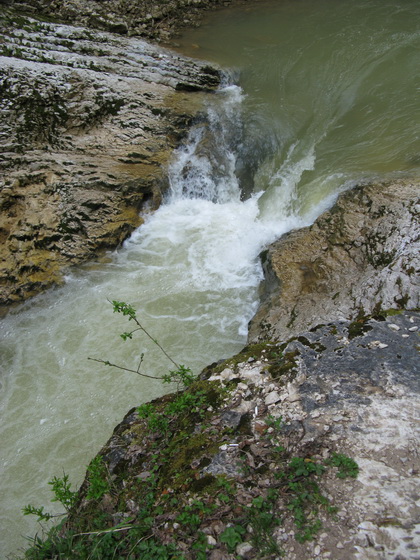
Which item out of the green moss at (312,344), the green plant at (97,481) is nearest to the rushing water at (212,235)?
the green plant at (97,481)

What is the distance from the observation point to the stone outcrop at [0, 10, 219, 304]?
6992mm

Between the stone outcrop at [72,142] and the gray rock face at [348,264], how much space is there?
328cm

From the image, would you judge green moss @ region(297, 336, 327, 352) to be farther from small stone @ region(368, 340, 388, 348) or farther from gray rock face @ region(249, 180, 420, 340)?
gray rock face @ region(249, 180, 420, 340)

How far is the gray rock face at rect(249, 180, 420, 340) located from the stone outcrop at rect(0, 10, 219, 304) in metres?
3.28

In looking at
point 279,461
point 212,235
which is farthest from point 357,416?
point 212,235

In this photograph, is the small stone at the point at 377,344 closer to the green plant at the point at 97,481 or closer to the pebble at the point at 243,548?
the pebble at the point at 243,548

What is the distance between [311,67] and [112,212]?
6.69m

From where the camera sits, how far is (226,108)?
9281mm

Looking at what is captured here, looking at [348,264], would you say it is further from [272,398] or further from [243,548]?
[243,548]

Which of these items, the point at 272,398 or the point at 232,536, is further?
the point at 272,398

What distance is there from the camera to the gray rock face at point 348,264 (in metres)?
4.75

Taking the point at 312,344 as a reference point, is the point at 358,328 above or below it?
above

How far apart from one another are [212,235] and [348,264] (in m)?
2.89

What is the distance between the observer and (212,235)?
7.55 metres
